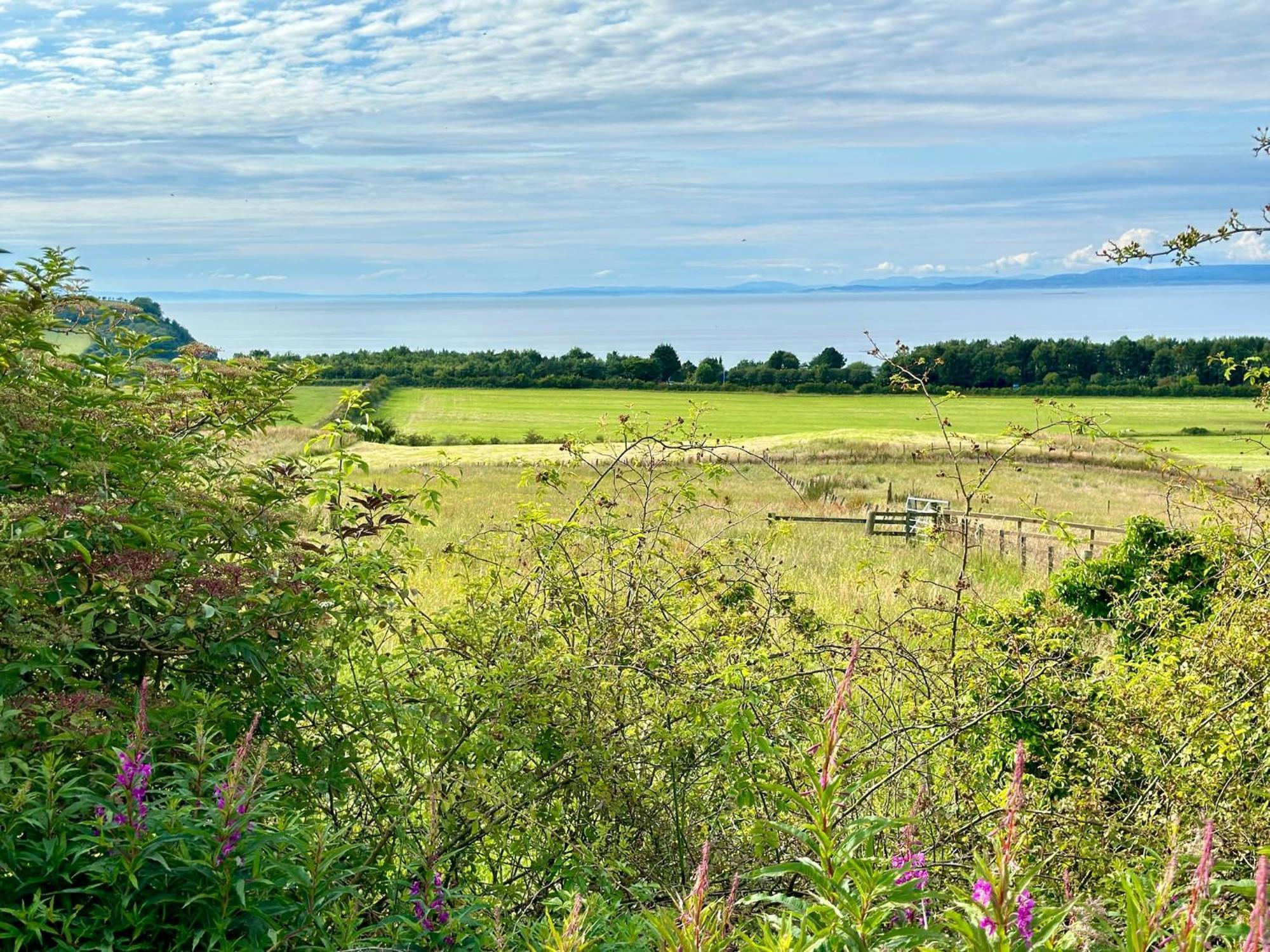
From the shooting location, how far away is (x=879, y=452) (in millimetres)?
54969

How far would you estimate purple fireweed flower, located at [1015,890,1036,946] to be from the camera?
182 cm

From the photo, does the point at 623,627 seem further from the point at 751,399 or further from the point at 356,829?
the point at 751,399

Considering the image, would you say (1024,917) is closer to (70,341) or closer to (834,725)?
(834,725)

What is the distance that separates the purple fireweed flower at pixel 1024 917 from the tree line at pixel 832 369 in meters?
84.1

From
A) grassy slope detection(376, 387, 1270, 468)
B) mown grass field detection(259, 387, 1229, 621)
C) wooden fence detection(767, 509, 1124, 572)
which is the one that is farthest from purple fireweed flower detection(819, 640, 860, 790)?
grassy slope detection(376, 387, 1270, 468)

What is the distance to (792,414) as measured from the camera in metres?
94.6

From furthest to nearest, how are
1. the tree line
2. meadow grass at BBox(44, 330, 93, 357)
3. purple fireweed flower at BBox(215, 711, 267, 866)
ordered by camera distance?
1. the tree line
2. meadow grass at BBox(44, 330, 93, 357)
3. purple fireweed flower at BBox(215, 711, 267, 866)

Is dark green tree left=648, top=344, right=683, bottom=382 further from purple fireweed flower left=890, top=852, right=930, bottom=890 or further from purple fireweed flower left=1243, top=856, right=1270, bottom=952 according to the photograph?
purple fireweed flower left=1243, top=856, right=1270, bottom=952

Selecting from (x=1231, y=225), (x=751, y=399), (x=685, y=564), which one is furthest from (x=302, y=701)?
(x=751, y=399)

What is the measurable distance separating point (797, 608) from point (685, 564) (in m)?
0.72

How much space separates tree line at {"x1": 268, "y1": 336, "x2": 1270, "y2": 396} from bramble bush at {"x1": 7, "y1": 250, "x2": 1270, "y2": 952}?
80937 millimetres

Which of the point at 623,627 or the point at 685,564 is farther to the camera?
the point at 685,564

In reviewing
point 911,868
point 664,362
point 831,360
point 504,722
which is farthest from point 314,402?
point 911,868

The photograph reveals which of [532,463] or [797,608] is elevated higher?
[532,463]
